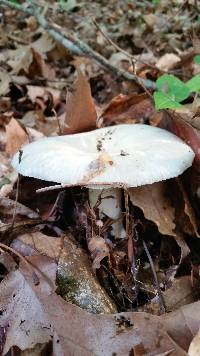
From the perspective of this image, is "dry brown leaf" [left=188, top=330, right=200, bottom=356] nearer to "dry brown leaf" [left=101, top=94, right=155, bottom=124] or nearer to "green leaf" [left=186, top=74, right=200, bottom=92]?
Answer: "green leaf" [left=186, top=74, right=200, bottom=92]

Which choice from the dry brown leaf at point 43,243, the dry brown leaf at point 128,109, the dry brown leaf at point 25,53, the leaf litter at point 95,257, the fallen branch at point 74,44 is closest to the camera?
the leaf litter at point 95,257

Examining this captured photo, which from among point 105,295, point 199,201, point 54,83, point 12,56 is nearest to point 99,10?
point 12,56

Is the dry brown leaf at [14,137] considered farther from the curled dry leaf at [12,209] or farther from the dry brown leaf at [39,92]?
the dry brown leaf at [39,92]

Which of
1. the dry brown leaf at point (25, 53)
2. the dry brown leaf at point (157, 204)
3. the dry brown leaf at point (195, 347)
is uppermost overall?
the dry brown leaf at point (195, 347)

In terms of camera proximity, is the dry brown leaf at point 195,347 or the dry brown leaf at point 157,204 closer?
the dry brown leaf at point 195,347

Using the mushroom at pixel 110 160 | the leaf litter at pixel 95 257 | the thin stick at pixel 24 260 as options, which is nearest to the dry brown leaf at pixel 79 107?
the leaf litter at pixel 95 257
